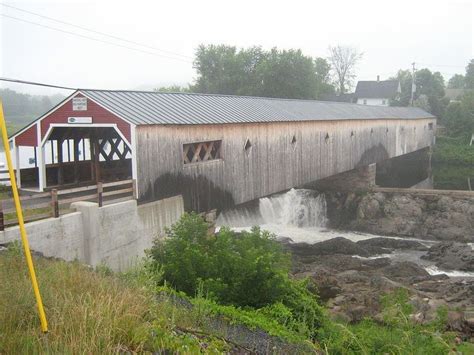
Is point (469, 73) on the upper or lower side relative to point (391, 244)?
upper

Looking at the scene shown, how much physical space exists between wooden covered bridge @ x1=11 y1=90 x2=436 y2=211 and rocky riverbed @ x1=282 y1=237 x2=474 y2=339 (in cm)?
342

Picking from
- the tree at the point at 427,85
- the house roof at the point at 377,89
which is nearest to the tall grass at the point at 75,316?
the tree at the point at 427,85

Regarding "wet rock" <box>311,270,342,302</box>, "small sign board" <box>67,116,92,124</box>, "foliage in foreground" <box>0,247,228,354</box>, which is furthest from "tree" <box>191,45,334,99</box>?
"foliage in foreground" <box>0,247,228,354</box>

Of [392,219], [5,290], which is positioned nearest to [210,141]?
[5,290]

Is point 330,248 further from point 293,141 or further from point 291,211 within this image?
point 291,211

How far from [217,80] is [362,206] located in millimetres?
31263

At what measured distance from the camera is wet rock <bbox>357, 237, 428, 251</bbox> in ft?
73.2

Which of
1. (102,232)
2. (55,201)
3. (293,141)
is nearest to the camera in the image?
(55,201)

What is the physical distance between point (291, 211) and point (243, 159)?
11.6m

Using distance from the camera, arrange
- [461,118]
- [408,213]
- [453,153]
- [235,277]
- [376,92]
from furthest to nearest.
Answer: [376,92]
[461,118]
[453,153]
[408,213]
[235,277]

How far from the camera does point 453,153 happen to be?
1826 inches

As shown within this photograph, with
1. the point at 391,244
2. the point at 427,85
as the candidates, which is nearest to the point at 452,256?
the point at 391,244

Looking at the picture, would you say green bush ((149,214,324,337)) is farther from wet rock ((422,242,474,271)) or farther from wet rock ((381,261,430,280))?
wet rock ((422,242,474,271))

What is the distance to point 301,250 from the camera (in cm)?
2192
